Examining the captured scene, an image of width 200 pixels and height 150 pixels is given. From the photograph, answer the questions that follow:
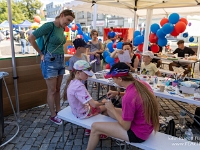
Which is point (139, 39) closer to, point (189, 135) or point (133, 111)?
point (189, 135)

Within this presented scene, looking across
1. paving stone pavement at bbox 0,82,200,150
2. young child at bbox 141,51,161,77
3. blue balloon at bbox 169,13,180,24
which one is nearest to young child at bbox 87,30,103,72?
young child at bbox 141,51,161,77

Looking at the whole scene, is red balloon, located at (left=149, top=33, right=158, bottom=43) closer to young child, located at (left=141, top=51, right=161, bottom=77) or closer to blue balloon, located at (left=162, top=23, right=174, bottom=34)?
blue balloon, located at (left=162, top=23, right=174, bottom=34)

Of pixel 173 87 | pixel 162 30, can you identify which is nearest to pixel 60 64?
pixel 173 87

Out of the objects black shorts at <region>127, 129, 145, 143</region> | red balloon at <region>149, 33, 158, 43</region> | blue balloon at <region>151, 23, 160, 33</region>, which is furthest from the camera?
red balloon at <region>149, 33, 158, 43</region>

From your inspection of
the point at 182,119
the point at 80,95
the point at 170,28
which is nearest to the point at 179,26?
the point at 170,28

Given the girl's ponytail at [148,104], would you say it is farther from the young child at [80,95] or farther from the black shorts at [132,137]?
the young child at [80,95]

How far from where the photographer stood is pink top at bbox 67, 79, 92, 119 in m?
1.94

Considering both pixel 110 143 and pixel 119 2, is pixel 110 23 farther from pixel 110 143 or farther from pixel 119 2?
pixel 110 143

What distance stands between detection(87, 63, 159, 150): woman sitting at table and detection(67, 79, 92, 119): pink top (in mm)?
345

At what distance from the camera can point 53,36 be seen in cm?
241

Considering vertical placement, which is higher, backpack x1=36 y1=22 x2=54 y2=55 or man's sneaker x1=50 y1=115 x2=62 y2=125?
backpack x1=36 y1=22 x2=54 y2=55

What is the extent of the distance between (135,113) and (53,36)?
62.9 inches

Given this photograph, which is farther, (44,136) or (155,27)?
(155,27)

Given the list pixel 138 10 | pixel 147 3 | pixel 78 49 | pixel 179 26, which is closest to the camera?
pixel 78 49
